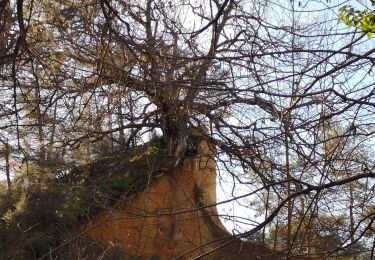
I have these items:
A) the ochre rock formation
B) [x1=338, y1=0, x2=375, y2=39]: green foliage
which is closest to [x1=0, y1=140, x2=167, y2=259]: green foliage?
the ochre rock formation

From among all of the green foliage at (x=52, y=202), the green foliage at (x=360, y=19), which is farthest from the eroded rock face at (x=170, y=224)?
the green foliage at (x=360, y=19)

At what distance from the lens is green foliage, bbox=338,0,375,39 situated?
4.75m

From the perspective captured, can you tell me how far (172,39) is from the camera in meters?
7.91

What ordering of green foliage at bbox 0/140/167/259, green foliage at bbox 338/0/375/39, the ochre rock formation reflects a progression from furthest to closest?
the ochre rock formation
green foliage at bbox 0/140/167/259
green foliage at bbox 338/0/375/39

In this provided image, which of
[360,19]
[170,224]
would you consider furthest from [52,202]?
[360,19]

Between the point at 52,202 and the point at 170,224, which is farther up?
the point at 52,202

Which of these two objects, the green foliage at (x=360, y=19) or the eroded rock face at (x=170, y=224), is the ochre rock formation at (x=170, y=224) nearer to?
the eroded rock face at (x=170, y=224)

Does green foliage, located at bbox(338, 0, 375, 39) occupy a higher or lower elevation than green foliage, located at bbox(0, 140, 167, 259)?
lower

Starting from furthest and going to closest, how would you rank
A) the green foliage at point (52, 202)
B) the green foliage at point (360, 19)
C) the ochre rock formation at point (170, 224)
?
the ochre rock formation at point (170, 224)
the green foliage at point (52, 202)
the green foliage at point (360, 19)

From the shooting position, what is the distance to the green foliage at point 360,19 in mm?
4746

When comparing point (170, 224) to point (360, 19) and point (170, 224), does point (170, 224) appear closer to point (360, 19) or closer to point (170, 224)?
point (170, 224)

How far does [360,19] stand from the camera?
4945 millimetres

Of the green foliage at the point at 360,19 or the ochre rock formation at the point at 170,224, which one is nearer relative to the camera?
the green foliage at the point at 360,19

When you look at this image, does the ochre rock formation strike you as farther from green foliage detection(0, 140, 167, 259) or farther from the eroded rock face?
green foliage detection(0, 140, 167, 259)
